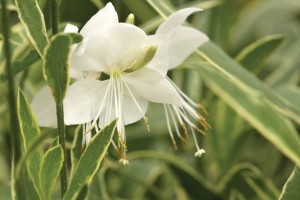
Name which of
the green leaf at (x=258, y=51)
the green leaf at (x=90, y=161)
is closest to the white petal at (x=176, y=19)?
the green leaf at (x=90, y=161)

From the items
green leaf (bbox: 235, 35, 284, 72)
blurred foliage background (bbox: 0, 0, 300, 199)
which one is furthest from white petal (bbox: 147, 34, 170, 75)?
green leaf (bbox: 235, 35, 284, 72)

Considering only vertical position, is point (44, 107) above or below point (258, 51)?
above

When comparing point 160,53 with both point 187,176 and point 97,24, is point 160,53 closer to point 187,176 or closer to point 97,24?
point 97,24

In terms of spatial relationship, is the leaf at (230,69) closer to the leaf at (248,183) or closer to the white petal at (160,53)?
the white petal at (160,53)

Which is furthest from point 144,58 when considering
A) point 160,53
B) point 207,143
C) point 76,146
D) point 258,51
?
point 207,143

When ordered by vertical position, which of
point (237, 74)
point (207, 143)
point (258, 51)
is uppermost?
point (237, 74)

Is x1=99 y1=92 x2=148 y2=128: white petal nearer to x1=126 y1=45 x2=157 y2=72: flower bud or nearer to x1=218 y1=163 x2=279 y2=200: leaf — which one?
x1=126 y1=45 x2=157 y2=72: flower bud
